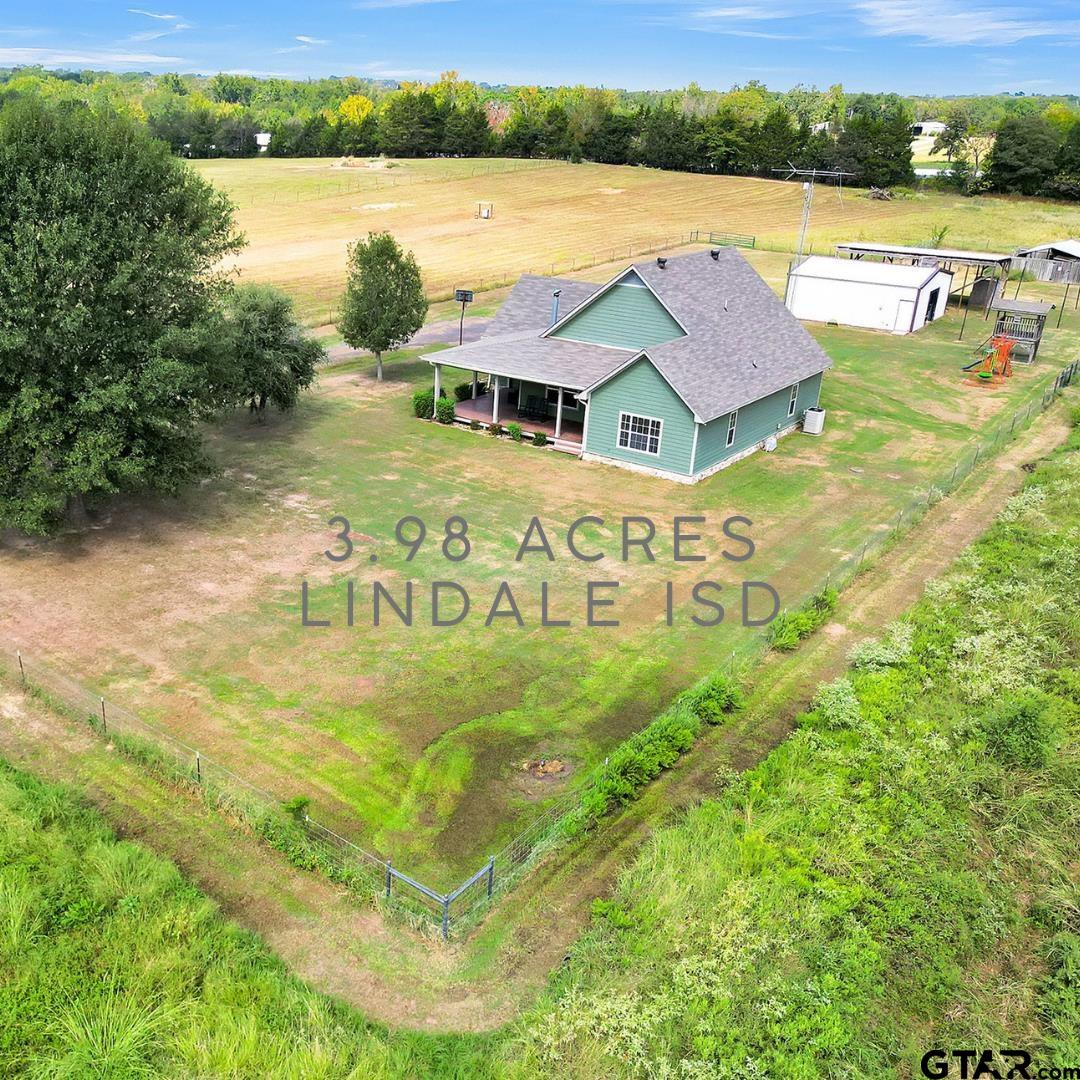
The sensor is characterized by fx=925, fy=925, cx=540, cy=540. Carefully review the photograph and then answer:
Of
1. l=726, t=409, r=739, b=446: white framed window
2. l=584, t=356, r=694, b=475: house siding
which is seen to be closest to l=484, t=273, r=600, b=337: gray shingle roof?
l=584, t=356, r=694, b=475: house siding

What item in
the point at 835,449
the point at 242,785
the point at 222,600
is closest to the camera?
the point at 242,785

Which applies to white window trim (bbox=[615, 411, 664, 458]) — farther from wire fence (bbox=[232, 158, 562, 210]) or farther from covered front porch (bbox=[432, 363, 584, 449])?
wire fence (bbox=[232, 158, 562, 210])

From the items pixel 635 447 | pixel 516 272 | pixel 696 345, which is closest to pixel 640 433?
pixel 635 447

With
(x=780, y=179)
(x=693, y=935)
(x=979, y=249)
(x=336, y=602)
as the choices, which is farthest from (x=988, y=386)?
(x=780, y=179)

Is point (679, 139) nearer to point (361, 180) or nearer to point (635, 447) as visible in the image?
point (361, 180)

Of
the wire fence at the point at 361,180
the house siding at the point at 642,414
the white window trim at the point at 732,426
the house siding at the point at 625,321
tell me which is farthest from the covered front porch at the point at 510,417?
the wire fence at the point at 361,180

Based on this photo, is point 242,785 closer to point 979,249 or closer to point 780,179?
point 979,249
